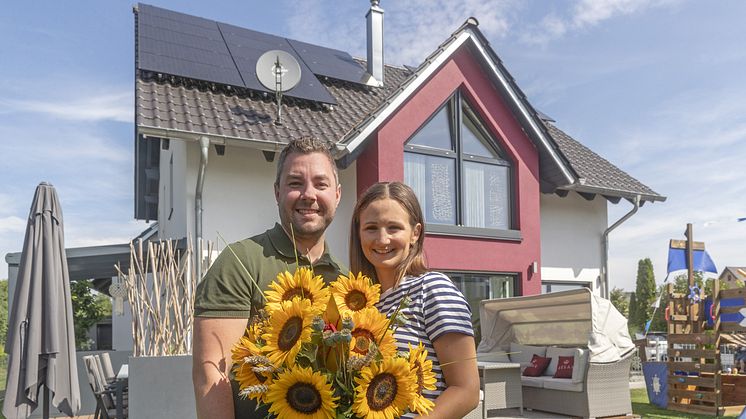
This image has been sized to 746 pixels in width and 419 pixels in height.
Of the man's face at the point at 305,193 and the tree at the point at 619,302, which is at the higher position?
the man's face at the point at 305,193

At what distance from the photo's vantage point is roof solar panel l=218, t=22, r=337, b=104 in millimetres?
9703

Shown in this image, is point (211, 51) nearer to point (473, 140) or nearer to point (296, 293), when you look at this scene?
point (473, 140)

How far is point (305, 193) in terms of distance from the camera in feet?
6.24

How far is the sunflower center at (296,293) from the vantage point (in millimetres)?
1548

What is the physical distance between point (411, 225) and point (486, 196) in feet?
27.9

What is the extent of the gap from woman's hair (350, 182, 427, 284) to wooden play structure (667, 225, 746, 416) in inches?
361

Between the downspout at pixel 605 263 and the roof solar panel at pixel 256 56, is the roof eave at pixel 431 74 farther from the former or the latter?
the downspout at pixel 605 263

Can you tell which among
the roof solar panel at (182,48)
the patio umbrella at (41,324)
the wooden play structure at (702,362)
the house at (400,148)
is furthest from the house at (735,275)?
the patio umbrella at (41,324)

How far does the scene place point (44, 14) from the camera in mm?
5578

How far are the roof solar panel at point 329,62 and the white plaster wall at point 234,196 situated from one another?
2853mm

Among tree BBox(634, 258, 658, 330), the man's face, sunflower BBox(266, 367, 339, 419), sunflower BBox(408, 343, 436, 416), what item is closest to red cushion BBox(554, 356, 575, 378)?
the man's face

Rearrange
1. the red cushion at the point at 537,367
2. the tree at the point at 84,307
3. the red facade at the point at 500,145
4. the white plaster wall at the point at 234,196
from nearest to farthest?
the white plaster wall at the point at 234,196 → the red facade at the point at 500,145 → the red cushion at the point at 537,367 → the tree at the point at 84,307

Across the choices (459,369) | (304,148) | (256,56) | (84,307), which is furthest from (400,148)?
(84,307)

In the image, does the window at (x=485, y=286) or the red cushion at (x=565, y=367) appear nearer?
the red cushion at (x=565, y=367)
